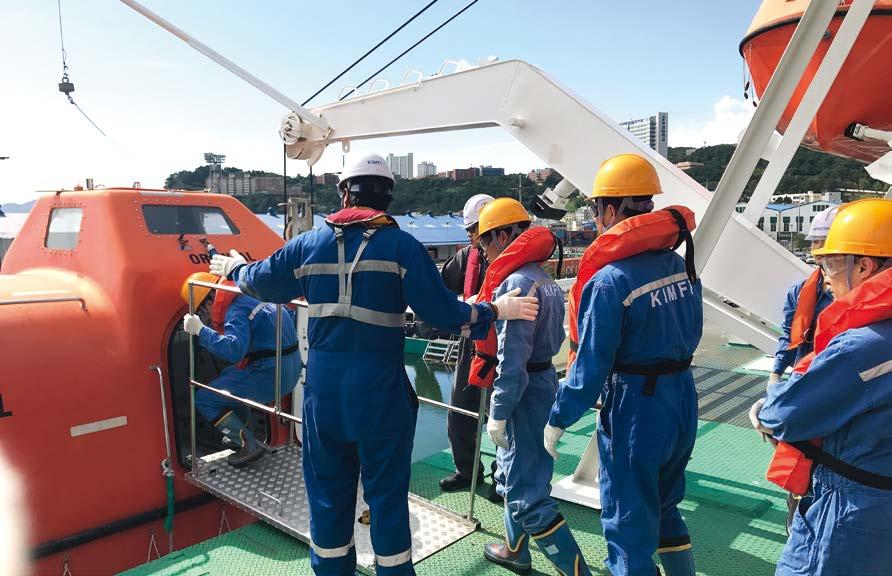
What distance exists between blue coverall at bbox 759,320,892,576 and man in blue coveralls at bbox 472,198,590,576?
3.48 feet

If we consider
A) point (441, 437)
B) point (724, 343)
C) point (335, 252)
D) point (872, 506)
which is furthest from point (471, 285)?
point (441, 437)

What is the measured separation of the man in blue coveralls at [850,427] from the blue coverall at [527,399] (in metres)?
1.02

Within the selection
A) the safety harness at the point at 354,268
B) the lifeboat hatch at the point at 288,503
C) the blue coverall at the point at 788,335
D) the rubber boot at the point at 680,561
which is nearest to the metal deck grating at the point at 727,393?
the blue coverall at the point at 788,335

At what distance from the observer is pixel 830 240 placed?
1825mm

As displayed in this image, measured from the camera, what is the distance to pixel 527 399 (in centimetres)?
269

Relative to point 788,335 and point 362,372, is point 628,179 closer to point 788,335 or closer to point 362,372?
point 362,372

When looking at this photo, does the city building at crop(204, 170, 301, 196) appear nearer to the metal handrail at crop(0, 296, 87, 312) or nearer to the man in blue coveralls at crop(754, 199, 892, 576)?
the metal handrail at crop(0, 296, 87, 312)

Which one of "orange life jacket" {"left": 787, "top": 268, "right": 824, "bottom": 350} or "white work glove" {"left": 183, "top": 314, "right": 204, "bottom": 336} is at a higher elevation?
"orange life jacket" {"left": 787, "top": 268, "right": 824, "bottom": 350}

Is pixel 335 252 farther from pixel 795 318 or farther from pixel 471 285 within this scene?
pixel 795 318

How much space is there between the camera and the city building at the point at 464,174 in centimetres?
11061

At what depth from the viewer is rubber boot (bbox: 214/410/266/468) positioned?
4.09 m

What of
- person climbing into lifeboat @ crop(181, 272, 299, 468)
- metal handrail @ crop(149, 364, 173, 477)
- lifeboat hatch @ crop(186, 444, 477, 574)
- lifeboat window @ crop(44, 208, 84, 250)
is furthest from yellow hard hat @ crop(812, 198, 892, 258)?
lifeboat window @ crop(44, 208, 84, 250)

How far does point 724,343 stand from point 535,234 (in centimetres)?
729

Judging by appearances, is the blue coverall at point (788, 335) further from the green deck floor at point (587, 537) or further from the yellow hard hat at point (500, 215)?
the yellow hard hat at point (500, 215)
